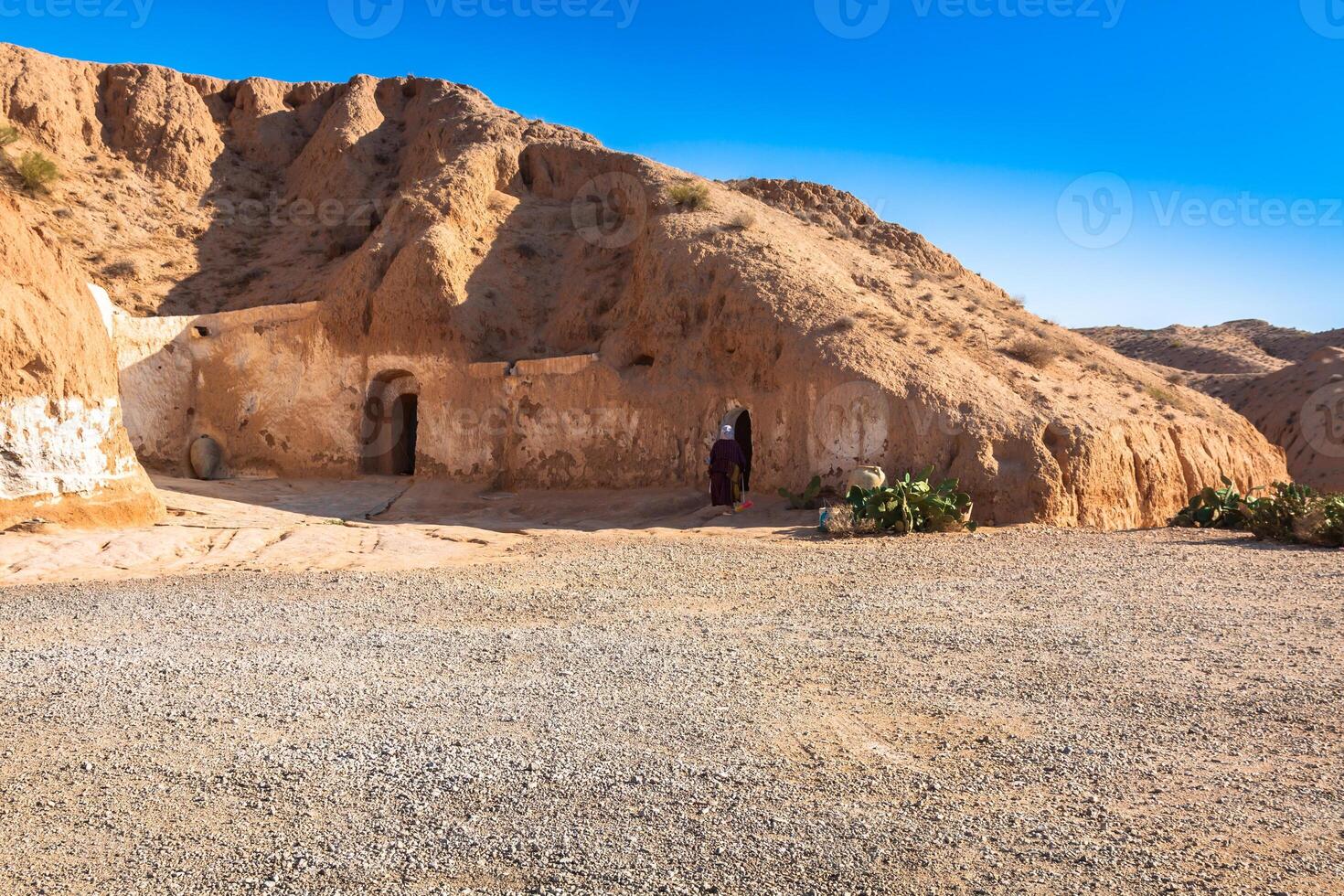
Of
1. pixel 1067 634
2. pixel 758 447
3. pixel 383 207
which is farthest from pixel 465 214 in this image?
pixel 1067 634

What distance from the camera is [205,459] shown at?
1925 cm

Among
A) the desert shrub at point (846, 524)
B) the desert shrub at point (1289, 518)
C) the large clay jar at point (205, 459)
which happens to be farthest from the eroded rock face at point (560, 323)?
the desert shrub at point (1289, 518)

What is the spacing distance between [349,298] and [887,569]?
47.1ft

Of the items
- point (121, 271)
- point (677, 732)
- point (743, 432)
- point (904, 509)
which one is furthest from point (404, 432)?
point (677, 732)

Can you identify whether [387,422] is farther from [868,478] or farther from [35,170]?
[35,170]

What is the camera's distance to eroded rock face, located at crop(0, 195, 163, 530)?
1027 centimetres

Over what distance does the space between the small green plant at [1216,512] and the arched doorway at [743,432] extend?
6272 millimetres

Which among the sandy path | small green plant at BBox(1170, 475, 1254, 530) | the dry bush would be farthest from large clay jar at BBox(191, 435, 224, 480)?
small green plant at BBox(1170, 475, 1254, 530)

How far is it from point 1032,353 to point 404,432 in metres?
12.3

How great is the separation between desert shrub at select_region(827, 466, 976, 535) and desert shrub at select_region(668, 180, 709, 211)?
30.5 ft

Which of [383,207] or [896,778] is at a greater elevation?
[383,207]

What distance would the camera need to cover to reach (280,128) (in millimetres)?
30391

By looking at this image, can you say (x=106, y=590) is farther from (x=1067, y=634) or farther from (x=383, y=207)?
(x=383, y=207)

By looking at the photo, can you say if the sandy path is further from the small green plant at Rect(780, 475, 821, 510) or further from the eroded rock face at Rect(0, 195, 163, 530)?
the eroded rock face at Rect(0, 195, 163, 530)
